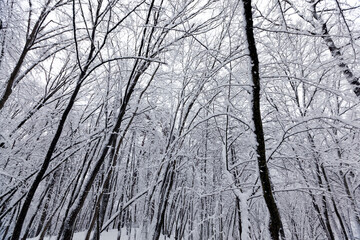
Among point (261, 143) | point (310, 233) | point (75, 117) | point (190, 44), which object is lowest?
point (310, 233)

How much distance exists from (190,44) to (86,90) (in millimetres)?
3415

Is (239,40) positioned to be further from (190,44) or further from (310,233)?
(310,233)

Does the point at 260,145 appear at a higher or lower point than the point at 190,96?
lower

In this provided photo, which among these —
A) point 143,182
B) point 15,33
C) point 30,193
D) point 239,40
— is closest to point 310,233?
point 143,182

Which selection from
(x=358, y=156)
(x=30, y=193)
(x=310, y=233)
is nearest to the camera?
(x=30, y=193)

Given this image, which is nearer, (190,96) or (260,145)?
(260,145)

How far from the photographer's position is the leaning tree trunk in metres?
1.50

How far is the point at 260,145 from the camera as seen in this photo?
1.63m

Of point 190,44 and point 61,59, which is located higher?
point 190,44

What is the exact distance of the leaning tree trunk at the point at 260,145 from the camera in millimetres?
1496

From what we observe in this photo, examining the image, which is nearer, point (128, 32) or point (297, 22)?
point (128, 32)

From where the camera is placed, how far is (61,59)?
16.6 ft

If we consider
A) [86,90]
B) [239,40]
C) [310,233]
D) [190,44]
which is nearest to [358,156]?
[239,40]

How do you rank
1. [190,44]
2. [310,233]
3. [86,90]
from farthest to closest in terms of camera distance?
1. [310,233]
2. [86,90]
3. [190,44]
